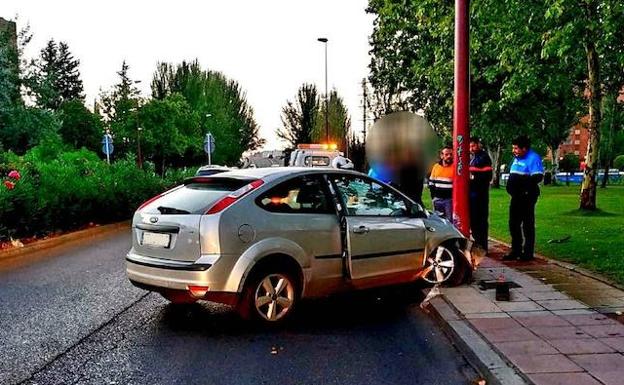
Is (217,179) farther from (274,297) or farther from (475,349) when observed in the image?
(475,349)

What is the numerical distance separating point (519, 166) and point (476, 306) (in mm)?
3322

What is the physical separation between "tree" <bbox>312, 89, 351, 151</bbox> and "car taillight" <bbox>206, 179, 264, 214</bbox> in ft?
155

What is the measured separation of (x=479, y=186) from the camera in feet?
31.1

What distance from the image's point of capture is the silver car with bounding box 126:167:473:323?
550 centimetres

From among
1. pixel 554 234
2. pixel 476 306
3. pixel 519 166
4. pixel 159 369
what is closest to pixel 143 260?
pixel 159 369

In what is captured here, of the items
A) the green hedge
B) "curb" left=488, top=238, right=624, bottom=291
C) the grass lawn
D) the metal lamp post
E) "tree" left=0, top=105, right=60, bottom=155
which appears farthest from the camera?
"tree" left=0, top=105, right=60, bottom=155

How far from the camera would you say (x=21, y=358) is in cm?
489

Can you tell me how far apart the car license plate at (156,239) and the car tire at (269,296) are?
2.75ft

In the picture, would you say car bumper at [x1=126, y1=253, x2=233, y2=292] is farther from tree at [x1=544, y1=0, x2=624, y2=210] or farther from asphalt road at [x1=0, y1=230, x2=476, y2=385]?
tree at [x1=544, y1=0, x2=624, y2=210]

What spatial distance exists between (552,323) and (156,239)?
12.1 feet

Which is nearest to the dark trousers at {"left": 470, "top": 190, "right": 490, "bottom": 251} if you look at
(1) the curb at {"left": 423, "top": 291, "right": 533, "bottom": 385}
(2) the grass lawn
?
(2) the grass lawn

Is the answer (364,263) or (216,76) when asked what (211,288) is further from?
(216,76)

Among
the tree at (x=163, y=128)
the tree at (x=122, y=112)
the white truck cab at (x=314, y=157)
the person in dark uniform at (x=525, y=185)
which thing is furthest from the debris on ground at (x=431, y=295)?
the tree at (x=163, y=128)

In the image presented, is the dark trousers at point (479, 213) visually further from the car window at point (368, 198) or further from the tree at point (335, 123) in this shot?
the tree at point (335, 123)
